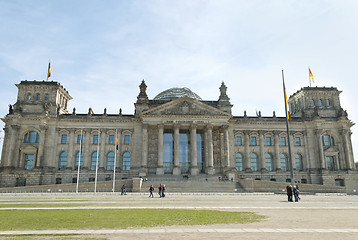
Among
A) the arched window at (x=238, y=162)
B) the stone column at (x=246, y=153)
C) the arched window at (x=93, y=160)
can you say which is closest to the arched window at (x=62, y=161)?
the arched window at (x=93, y=160)

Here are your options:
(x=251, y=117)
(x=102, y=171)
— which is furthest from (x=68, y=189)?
(x=251, y=117)

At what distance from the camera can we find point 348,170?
6688 cm

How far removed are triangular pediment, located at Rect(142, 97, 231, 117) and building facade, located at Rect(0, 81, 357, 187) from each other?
23cm

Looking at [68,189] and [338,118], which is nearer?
[68,189]

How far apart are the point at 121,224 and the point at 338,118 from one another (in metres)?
71.6

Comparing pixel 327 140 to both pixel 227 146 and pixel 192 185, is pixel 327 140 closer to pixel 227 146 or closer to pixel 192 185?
pixel 227 146

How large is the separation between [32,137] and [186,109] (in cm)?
3683

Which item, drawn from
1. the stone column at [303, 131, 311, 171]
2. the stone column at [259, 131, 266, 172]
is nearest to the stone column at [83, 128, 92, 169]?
the stone column at [259, 131, 266, 172]

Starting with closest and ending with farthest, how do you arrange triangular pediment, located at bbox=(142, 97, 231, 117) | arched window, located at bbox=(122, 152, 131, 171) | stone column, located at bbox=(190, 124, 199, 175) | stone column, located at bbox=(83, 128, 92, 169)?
stone column, located at bbox=(190, 124, 199, 175), triangular pediment, located at bbox=(142, 97, 231, 117), stone column, located at bbox=(83, 128, 92, 169), arched window, located at bbox=(122, 152, 131, 171)

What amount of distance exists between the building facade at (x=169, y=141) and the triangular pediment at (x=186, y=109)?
0.23 m

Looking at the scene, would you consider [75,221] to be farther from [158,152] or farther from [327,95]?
[327,95]

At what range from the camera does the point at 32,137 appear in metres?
66.1

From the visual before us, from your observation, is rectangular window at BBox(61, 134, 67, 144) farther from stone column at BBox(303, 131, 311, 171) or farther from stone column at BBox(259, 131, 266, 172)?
stone column at BBox(303, 131, 311, 171)

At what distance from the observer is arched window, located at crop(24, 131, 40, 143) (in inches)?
2594
